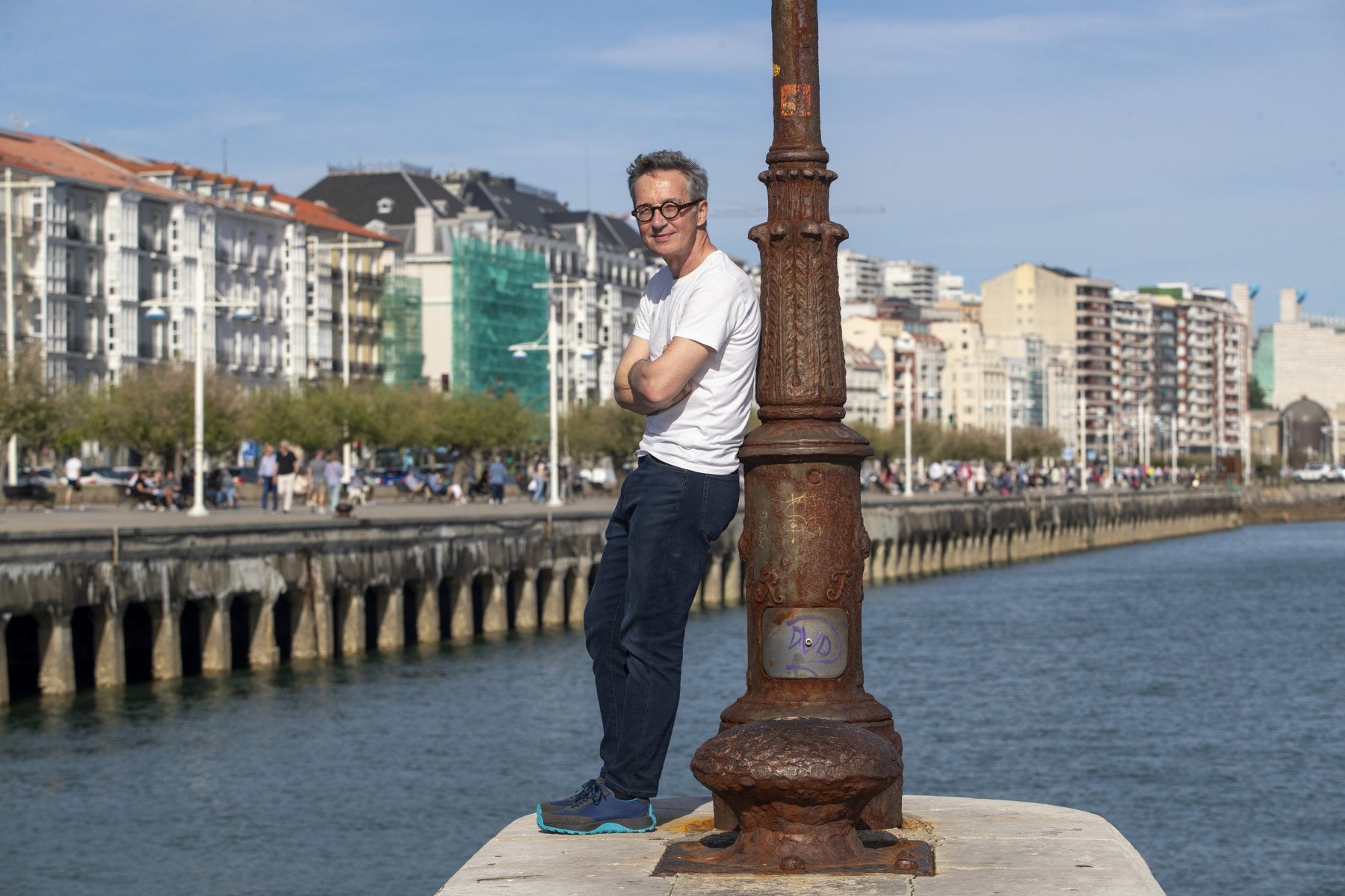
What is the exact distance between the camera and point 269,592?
123ft

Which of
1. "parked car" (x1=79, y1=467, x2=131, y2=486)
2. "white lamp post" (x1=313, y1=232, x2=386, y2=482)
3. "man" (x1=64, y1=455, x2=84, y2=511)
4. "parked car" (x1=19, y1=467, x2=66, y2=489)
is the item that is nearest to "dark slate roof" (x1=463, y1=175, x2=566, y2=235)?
"white lamp post" (x1=313, y1=232, x2=386, y2=482)

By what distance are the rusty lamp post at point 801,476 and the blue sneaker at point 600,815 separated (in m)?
0.32

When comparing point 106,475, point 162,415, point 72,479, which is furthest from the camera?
point 106,475

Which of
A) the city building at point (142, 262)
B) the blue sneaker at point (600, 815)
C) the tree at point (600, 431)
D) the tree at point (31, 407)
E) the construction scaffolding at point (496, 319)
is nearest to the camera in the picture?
the blue sneaker at point (600, 815)

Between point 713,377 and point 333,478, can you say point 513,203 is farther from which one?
point 713,377

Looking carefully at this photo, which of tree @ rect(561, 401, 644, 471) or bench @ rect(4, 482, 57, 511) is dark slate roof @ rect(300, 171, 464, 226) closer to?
tree @ rect(561, 401, 644, 471)

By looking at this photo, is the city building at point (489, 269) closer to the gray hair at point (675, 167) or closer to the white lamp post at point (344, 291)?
the white lamp post at point (344, 291)

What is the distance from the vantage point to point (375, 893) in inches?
765

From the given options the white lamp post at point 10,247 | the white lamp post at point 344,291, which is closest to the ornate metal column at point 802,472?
the white lamp post at point 10,247

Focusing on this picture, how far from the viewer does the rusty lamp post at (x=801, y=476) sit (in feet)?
26.4

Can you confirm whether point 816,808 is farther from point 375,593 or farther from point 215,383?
point 215,383

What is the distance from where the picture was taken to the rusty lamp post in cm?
804

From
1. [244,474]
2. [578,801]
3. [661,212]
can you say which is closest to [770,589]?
[578,801]

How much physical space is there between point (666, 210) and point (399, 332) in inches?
4645
